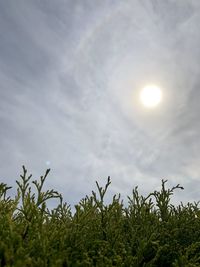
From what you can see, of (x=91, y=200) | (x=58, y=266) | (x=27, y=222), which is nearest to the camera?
(x=58, y=266)

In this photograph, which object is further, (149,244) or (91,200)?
(91,200)

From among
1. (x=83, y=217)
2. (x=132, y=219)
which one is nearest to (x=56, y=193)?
(x=83, y=217)

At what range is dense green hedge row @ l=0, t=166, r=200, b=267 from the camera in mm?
5324

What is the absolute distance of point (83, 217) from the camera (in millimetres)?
6703

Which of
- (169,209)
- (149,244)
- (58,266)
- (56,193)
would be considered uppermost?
(169,209)

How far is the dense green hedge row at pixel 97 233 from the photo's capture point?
532cm

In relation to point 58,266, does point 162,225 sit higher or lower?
higher

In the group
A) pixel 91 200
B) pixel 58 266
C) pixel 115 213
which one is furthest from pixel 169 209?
pixel 58 266

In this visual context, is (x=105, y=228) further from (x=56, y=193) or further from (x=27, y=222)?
(x=27, y=222)

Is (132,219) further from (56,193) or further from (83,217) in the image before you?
(56,193)

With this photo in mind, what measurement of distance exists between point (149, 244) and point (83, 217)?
1.33 meters

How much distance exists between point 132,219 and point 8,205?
2.76 metres

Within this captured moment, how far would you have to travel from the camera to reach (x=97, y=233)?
684 centimetres

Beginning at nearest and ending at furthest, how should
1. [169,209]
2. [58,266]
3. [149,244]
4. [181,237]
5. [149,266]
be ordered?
[58,266], [149,266], [149,244], [181,237], [169,209]
